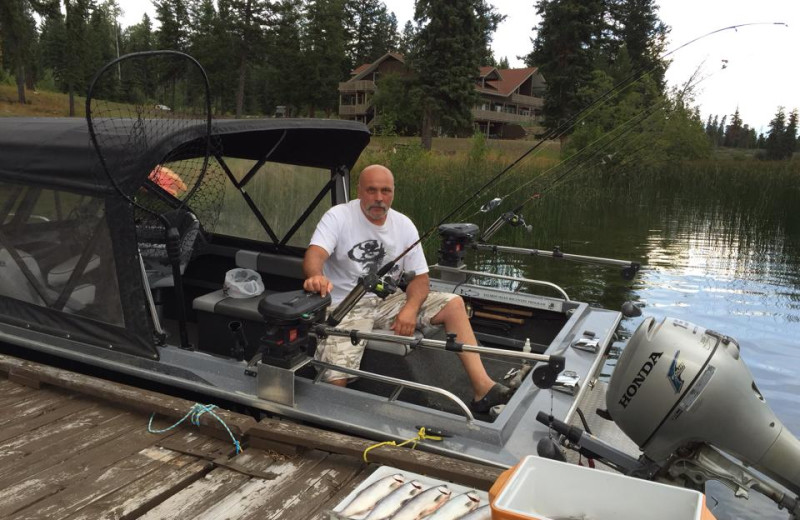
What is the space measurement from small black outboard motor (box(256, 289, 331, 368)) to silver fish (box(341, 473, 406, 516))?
2.68ft

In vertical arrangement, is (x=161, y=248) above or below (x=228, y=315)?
above

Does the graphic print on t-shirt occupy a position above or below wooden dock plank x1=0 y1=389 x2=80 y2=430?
above

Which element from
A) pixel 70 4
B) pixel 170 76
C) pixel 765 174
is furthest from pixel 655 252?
pixel 70 4

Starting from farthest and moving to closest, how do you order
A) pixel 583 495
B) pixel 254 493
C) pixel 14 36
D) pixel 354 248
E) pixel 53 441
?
pixel 14 36 < pixel 354 248 < pixel 53 441 < pixel 254 493 < pixel 583 495

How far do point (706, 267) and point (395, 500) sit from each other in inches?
361

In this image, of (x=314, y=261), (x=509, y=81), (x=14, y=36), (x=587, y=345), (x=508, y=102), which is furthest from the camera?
(x=508, y=102)

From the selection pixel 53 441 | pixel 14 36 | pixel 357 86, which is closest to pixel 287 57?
pixel 357 86

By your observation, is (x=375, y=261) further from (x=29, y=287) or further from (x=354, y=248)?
(x=29, y=287)

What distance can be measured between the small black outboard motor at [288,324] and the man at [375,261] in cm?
59

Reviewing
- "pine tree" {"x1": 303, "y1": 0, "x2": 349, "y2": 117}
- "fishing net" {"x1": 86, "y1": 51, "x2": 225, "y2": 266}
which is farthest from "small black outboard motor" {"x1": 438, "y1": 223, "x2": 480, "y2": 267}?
"pine tree" {"x1": 303, "y1": 0, "x2": 349, "y2": 117}

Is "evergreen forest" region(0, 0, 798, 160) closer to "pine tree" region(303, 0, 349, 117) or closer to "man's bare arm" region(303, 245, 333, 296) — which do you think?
"pine tree" region(303, 0, 349, 117)

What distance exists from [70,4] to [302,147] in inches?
1827

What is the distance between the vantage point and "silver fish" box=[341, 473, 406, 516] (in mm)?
2125

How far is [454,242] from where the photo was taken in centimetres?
509
